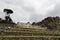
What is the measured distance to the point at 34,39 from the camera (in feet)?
88.1

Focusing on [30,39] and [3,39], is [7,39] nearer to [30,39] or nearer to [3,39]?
[3,39]

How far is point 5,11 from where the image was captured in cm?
8844

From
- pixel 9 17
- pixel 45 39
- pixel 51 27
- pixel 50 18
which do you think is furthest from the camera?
pixel 9 17

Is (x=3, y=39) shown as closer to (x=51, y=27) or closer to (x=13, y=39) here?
(x=13, y=39)

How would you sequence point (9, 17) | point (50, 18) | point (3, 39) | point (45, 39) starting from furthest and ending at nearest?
point (9, 17), point (50, 18), point (45, 39), point (3, 39)

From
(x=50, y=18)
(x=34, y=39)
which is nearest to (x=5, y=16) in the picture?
(x=50, y=18)

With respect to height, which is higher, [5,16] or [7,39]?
[5,16]

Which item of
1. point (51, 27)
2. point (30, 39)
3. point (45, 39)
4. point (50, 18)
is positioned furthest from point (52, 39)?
point (50, 18)

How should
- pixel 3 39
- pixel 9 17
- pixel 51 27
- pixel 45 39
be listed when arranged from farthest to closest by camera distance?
pixel 9 17
pixel 51 27
pixel 45 39
pixel 3 39

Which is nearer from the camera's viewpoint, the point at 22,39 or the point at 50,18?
the point at 22,39

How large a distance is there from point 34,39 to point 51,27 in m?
33.2

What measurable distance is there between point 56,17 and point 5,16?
23144 mm

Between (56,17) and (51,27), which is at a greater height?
(56,17)

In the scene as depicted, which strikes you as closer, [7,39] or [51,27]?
Answer: [7,39]
